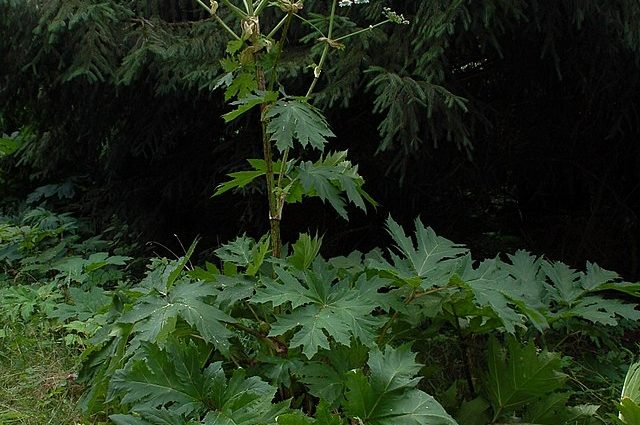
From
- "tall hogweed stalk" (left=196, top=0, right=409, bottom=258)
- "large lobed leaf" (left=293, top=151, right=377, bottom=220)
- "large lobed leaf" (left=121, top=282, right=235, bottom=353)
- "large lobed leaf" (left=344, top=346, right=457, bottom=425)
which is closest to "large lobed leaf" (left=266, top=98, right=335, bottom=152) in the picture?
"tall hogweed stalk" (left=196, top=0, right=409, bottom=258)

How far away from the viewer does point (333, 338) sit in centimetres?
212

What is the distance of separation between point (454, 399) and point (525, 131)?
6.18ft

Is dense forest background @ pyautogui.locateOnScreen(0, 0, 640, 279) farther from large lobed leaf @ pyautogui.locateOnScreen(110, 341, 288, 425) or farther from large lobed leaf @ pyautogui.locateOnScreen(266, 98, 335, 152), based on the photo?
large lobed leaf @ pyautogui.locateOnScreen(110, 341, 288, 425)

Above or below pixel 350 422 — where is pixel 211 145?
above

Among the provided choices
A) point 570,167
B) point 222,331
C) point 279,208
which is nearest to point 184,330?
point 222,331

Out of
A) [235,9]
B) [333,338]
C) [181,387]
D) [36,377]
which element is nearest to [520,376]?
[333,338]

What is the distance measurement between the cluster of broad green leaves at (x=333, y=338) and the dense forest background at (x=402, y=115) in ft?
2.69

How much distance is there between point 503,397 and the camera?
2135mm

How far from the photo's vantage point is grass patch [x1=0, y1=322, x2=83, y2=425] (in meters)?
2.49

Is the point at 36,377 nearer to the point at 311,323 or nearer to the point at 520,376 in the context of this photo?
the point at 311,323

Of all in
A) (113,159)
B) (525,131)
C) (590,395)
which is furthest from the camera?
(113,159)

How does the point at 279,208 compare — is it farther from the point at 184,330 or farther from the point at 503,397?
the point at 503,397

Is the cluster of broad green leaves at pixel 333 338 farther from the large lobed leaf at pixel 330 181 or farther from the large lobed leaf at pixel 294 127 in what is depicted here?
the large lobed leaf at pixel 294 127

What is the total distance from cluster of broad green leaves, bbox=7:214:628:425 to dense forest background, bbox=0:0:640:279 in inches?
32.3
